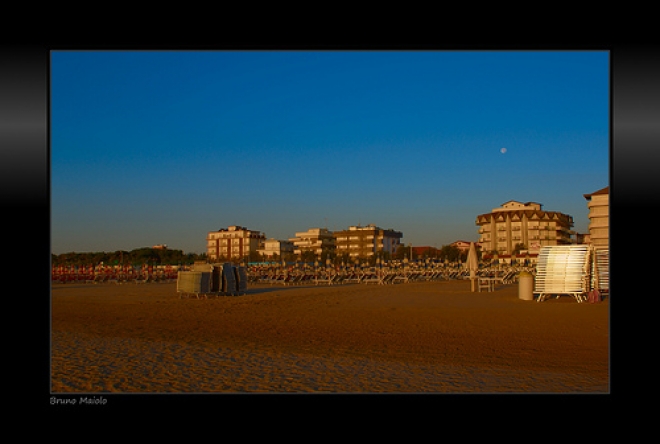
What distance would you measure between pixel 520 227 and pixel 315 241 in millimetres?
31053

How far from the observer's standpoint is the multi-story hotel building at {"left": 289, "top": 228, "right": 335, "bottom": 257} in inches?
3003

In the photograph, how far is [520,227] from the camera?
5844cm

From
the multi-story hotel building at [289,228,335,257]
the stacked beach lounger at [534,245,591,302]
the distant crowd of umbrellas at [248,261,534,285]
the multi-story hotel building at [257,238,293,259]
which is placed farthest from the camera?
the multi-story hotel building at [289,228,335,257]

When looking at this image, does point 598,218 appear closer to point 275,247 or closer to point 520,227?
point 520,227

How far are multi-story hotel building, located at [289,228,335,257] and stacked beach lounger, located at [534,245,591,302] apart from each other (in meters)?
58.5

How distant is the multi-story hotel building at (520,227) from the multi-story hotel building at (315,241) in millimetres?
20572

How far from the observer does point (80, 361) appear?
20.6 feet

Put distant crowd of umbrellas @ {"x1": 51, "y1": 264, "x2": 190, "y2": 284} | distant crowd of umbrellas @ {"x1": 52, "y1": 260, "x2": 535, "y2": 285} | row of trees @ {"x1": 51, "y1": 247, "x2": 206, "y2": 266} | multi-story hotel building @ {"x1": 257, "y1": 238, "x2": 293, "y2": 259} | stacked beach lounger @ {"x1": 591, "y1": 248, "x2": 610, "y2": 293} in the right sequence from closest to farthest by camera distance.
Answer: stacked beach lounger @ {"x1": 591, "y1": 248, "x2": 610, "y2": 293}
distant crowd of umbrellas @ {"x1": 52, "y1": 260, "x2": 535, "y2": 285}
distant crowd of umbrellas @ {"x1": 51, "y1": 264, "x2": 190, "y2": 284}
row of trees @ {"x1": 51, "y1": 247, "x2": 206, "y2": 266}
multi-story hotel building @ {"x1": 257, "y1": 238, "x2": 293, "y2": 259}

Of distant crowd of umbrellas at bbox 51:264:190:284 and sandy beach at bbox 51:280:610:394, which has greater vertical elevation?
sandy beach at bbox 51:280:610:394

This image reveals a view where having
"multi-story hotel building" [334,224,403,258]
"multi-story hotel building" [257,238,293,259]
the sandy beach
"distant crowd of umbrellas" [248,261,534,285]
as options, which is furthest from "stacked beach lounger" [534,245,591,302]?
"multi-story hotel building" [257,238,293,259]

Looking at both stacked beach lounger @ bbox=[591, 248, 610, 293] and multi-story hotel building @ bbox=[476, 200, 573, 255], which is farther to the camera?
multi-story hotel building @ bbox=[476, 200, 573, 255]

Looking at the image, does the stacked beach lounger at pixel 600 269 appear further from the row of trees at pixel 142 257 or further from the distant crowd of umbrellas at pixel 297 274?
the row of trees at pixel 142 257

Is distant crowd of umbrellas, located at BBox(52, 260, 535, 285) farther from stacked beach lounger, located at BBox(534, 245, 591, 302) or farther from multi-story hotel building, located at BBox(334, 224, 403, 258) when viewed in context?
multi-story hotel building, located at BBox(334, 224, 403, 258)
